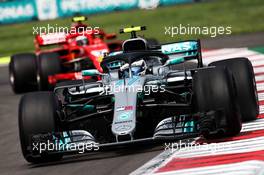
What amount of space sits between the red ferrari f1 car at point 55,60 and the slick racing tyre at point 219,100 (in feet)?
27.5

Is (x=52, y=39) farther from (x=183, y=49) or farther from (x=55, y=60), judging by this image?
(x=183, y=49)

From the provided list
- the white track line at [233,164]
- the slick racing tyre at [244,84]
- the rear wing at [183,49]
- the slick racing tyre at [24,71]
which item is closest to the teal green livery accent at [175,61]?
the rear wing at [183,49]

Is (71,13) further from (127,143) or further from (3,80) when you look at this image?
(127,143)

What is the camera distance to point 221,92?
10.6 m

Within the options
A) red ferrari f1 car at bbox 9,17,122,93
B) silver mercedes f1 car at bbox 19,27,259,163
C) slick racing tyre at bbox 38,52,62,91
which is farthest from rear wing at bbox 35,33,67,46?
silver mercedes f1 car at bbox 19,27,259,163

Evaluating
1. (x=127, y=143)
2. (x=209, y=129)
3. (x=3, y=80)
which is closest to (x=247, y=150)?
(x=209, y=129)

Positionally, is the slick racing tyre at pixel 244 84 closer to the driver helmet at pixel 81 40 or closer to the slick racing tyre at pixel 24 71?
the driver helmet at pixel 81 40

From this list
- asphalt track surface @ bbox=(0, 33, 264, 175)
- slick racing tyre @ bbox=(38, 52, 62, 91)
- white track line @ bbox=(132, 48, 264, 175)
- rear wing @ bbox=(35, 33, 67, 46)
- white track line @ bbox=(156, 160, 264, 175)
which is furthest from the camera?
rear wing @ bbox=(35, 33, 67, 46)

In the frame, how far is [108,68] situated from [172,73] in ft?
3.23

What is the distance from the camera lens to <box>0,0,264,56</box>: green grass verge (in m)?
32.2

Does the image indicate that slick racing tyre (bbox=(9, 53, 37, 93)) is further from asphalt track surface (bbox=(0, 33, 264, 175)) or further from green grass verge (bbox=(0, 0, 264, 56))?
green grass verge (bbox=(0, 0, 264, 56))

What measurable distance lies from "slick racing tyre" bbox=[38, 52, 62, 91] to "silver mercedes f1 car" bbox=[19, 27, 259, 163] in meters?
6.90

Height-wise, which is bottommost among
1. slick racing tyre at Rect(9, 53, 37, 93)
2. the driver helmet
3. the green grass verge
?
the green grass verge

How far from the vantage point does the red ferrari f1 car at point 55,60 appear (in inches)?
760
